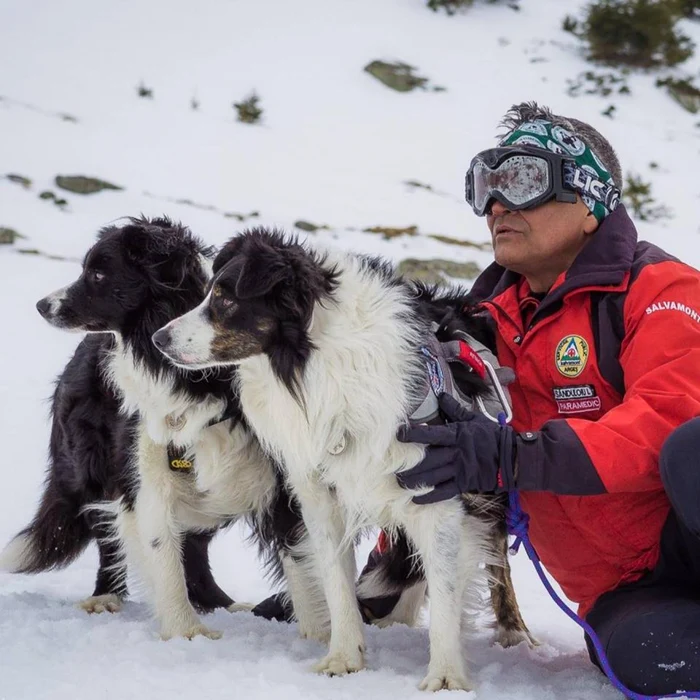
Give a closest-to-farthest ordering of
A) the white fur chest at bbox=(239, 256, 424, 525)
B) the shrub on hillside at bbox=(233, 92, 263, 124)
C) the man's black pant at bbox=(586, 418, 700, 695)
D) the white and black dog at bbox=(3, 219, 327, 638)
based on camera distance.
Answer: the man's black pant at bbox=(586, 418, 700, 695) < the white fur chest at bbox=(239, 256, 424, 525) < the white and black dog at bbox=(3, 219, 327, 638) < the shrub on hillside at bbox=(233, 92, 263, 124)

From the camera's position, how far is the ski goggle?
120 inches

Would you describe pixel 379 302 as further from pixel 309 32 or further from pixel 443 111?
pixel 309 32

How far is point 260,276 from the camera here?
2781 mm

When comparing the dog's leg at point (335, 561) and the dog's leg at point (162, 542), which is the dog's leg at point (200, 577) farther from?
the dog's leg at point (335, 561)

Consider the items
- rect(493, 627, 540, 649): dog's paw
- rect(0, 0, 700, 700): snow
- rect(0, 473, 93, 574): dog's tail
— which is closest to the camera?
rect(0, 0, 700, 700): snow

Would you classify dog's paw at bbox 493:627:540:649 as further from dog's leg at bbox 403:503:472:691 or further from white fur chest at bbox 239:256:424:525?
white fur chest at bbox 239:256:424:525

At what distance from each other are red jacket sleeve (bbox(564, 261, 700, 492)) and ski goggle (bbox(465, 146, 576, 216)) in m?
0.55

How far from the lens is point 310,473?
3.02 m

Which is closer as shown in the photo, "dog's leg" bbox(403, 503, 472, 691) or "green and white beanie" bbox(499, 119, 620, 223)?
"dog's leg" bbox(403, 503, 472, 691)

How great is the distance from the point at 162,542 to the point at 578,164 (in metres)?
2.08

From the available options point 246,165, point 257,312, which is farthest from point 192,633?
point 246,165

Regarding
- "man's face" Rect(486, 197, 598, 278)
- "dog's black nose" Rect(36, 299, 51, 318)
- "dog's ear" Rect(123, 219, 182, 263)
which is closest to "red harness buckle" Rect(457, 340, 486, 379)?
"man's face" Rect(486, 197, 598, 278)

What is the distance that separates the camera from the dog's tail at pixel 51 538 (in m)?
4.10

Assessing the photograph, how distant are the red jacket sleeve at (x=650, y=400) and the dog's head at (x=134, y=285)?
1.55 meters
